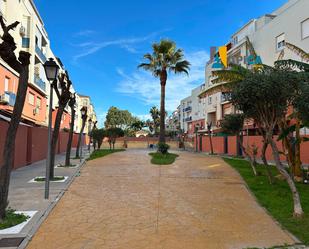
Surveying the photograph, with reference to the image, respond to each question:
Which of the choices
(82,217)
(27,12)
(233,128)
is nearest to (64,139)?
(27,12)

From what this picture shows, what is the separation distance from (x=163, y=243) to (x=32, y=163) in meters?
16.9

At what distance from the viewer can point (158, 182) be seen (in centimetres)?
1319

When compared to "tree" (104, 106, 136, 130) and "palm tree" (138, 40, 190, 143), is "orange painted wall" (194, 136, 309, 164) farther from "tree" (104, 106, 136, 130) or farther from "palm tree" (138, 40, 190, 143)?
"tree" (104, 106, 136, 130)

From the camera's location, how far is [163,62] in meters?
29.9

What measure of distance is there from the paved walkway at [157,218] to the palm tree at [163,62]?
17376 millimetres

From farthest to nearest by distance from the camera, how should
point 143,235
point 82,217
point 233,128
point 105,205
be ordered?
Result: point 233,128
point 105,205
point 82,217
point 143,235

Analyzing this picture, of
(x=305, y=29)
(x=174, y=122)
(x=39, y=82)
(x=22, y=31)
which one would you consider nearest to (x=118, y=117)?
(x=174, y=122)

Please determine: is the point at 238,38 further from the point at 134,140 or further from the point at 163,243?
the point at 163,243

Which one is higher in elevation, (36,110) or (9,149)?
(36,110)

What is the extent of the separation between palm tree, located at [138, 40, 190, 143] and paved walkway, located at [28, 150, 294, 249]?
1738cm

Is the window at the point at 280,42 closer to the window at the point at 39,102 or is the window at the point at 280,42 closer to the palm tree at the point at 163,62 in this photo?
the palm tree at the point at 163,62

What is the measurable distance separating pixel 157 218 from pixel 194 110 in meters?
66.4

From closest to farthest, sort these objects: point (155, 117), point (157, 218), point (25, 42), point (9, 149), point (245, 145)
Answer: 1. point (9, 149)
2. point (157, 218)
3. point (25, 42)
4. point (245, 145)
5. point (155, 117)

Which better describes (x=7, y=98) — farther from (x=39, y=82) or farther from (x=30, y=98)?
(x=39, y=82)
